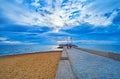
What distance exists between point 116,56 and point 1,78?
928 cm

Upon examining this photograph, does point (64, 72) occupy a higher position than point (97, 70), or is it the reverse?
point (64, 72)

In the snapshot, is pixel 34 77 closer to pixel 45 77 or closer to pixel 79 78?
pixel 45 77

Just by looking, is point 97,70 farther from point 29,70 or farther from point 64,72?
point 29,70

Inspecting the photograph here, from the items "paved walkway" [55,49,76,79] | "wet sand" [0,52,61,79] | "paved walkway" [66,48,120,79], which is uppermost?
"paved walkway" [55,49,76,79]

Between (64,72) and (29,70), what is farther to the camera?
(29,70)

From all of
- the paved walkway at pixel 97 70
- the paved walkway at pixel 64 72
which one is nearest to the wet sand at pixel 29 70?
the paved walkway at pixel 64 72

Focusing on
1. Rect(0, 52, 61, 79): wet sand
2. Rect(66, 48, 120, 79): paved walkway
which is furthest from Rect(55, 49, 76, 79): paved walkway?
Rect(0, 52, 61, 79): wet sand

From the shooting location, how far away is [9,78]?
26.4ft

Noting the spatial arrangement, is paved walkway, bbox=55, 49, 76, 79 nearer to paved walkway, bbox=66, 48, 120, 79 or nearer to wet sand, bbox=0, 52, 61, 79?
paved walkway, bbox=66, 48, 120, 79

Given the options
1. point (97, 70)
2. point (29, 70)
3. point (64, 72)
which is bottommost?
point (29, 70)

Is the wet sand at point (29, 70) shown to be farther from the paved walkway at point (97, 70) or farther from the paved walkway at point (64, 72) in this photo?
the paved walkway at point (97, 70)

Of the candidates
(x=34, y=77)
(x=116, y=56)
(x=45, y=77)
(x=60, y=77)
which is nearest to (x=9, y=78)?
(x=34, y=77)

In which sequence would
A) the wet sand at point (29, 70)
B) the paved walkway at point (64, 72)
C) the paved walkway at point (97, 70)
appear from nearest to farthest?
the paved walkway at point (64, 72) < the paved walkway at point (97, 70) < the wet sand at point (29, 70)

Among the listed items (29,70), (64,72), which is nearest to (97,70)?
(64,72)
